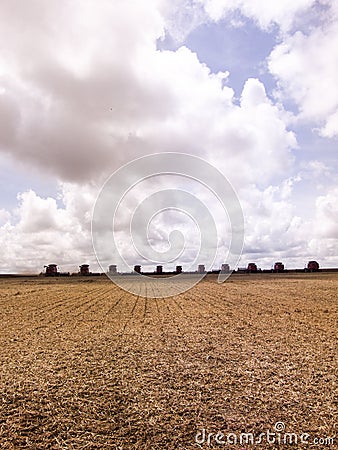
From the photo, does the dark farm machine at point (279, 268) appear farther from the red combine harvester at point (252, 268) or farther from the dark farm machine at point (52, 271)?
the dark farm machine at point (52, 271)

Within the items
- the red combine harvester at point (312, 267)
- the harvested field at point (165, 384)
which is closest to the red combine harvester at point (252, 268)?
the red combine harvester at point (312, 267)

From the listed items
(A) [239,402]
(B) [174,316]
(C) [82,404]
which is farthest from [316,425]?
(B) [174,316]

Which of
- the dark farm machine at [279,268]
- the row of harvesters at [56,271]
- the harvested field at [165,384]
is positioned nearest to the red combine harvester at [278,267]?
the dark farm machine at [279,268]

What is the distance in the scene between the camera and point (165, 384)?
390 inches

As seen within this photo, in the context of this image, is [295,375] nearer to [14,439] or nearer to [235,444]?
[235,444]

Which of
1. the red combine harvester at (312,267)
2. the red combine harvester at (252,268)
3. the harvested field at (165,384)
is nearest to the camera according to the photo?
the harvested field at (165,384)

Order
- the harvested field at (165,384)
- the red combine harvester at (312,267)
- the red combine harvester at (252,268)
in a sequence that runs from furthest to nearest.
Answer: the red combine harvester at (252,268) → the red combine harvester at (312,267) → the harvested field at (165,384)

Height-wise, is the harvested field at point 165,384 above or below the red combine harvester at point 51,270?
below

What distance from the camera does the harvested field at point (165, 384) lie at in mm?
7348

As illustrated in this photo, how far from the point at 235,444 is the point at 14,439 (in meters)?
3.74

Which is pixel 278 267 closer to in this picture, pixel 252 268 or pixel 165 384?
pixel 252 268

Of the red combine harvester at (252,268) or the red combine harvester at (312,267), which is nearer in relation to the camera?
the red combine harvester at (312,267)

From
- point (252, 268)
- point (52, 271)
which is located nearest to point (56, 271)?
point (52, 271)

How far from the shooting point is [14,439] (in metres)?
7.14
